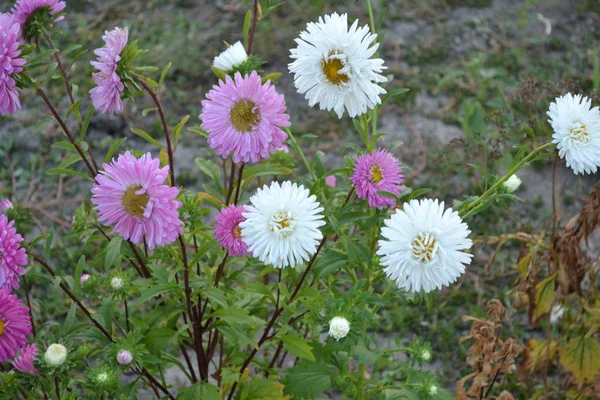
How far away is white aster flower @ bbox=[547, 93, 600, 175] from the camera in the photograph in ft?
4.58

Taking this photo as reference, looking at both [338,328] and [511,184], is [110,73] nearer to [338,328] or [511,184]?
[338,328]

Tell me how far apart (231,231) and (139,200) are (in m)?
0.19

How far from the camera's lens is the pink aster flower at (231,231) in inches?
54.9

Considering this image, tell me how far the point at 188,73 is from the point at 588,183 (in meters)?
1.77

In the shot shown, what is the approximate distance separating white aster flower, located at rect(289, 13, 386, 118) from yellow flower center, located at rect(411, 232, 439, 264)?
0.87 feet

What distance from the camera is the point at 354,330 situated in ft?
4.55

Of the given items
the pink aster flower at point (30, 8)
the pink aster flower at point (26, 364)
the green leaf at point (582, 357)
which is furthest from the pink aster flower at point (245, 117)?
the green leaf at point (582, 357)

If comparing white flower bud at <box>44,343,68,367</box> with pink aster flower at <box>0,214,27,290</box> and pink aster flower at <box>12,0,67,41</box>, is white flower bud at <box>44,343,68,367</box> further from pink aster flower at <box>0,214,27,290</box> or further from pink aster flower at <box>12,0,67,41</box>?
pink aster flower at <box>12,0,67,41</box>

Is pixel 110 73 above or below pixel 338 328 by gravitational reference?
above

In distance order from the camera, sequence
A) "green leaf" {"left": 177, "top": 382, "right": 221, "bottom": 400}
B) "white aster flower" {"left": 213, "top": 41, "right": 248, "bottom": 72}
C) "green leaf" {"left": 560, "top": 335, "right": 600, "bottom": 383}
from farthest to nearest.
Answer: "green leaf" {"left": 560, "top": 335, "right": 600, "bottom": 383}, "green leaf" {"left": 177, "top": 382, "right": 221, "bottom": 400}, "white aster flower" {"left": 213, "top": 41, "right": 248, "bottom": 72}

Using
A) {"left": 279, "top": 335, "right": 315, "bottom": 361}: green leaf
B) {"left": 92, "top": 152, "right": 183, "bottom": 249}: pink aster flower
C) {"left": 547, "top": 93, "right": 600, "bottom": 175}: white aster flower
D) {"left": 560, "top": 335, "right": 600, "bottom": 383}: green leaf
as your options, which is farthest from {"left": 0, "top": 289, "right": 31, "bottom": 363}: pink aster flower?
{"left": 560, "top": 335, "right": 600, "bottom": 383}: green leaf

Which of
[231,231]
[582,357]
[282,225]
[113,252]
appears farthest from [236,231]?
[582,357]

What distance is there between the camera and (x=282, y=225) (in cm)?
131

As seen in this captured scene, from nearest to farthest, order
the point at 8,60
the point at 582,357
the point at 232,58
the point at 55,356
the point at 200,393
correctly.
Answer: the point at 8,60
the point at 55,356
the point at 232,58
the point at 200,393
the point at 582,357
